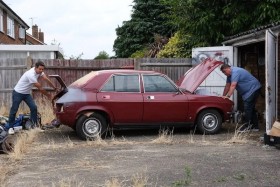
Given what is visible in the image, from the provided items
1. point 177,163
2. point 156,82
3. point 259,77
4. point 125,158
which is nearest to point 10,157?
point 125,158

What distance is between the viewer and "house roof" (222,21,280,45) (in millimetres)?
9923

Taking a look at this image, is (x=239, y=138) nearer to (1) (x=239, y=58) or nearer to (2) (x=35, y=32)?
(1) (x=239, y=58)

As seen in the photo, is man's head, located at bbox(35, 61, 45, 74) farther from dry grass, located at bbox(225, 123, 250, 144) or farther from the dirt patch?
dry grass, located at bbox(225, 123, 250, 144)

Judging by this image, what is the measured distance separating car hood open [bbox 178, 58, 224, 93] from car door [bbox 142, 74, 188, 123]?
0.47 meters

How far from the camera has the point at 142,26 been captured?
29500 millimetres

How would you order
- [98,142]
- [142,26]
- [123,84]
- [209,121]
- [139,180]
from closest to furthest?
[139,180]
[98,142]
[123,84]
[209,121]
[142,26]

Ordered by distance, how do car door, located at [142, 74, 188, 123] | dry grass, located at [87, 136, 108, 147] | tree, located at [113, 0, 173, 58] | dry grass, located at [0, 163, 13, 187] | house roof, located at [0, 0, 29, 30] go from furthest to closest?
1. tree, located at [113, 0, 173, 58]
2. house roof, located at [0, 0, 29, 30]
3. car door, located at [142, 74, 188, 123]
4. dry grass, located at [87, 136, 108, 147]
5. dry grass, located at [0, 163, 13, 187]

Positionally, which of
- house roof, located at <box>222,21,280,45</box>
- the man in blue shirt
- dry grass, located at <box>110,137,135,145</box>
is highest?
house roof, located at <box>222,21,280,45</box>

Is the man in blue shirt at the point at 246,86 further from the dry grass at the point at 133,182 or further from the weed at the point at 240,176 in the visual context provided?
the dry grass at the point at 133,182

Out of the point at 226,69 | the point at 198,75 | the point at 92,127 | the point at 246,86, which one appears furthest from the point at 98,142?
the point at 246,86

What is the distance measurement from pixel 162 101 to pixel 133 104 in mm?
662

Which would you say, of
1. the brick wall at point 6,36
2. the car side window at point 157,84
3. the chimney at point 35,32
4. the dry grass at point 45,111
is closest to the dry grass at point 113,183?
the car side window at point 157,84

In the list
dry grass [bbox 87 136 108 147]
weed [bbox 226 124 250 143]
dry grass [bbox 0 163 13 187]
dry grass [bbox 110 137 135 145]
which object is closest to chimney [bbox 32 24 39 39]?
dry grass [bbox 110 137 135 145]

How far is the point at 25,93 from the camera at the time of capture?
10.9 meters
